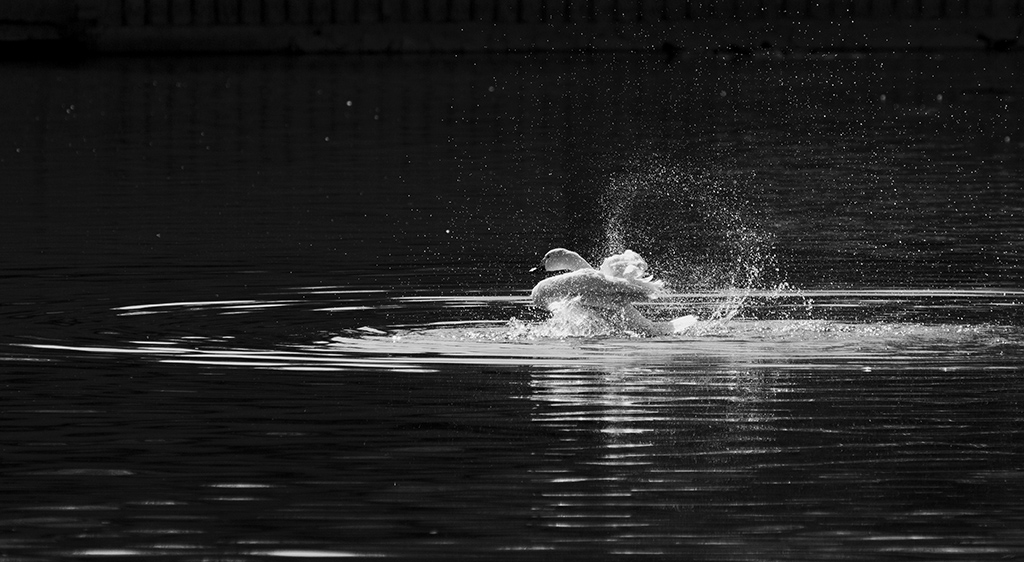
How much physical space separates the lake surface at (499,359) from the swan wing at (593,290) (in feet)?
0.83

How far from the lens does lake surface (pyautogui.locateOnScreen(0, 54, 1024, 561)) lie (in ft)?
35.7

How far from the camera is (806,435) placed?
508 inches

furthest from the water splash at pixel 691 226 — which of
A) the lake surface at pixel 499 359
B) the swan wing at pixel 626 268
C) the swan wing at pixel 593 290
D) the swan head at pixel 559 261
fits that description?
the swan wing at pixel 593 290

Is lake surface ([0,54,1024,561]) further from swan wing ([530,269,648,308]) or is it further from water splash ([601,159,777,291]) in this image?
swan wing ([530,269,648,308])

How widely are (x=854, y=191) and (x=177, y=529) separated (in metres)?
20.1

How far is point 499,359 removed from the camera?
1551cm

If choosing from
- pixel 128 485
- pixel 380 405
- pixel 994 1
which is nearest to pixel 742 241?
pixel 380 405

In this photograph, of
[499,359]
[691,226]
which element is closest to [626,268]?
[499,359]

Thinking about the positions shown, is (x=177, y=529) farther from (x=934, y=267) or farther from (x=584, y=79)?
(x=584, y=79)

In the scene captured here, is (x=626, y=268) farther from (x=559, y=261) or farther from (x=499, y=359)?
(x=499, y=359)

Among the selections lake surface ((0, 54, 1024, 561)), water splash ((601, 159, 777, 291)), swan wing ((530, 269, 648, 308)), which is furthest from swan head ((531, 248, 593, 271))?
water splash ((601, 159, 777, 291))

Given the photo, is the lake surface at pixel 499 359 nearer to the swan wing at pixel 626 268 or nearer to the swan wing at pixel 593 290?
the swan wing at pixel 593 290

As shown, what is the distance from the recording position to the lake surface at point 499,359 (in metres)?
10.9

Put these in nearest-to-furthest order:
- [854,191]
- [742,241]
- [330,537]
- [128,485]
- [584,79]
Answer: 1. [330,537]
2. [128,485]
3. [742,241]
4. [854,191]
5. [584,79]
